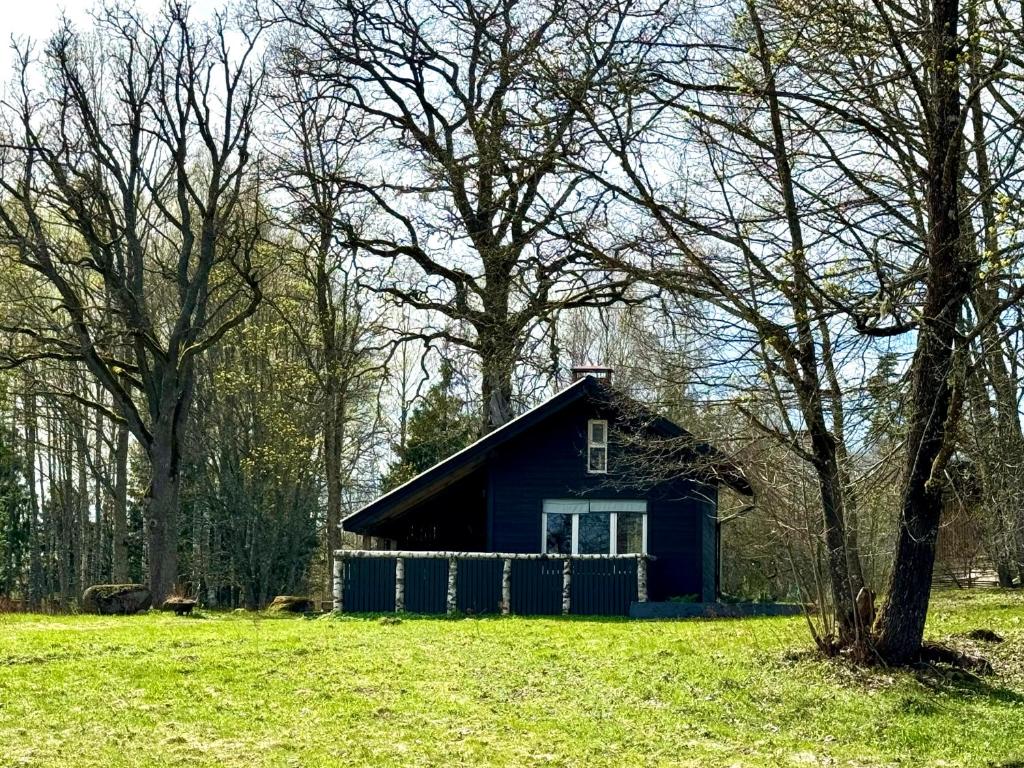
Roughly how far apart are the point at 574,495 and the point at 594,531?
86cm

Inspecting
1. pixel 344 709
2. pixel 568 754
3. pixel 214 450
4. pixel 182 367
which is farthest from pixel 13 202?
pixel 568 754

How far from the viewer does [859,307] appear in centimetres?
1111

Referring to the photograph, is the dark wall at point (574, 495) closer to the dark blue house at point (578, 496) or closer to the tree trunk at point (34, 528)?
the dark blue house at point (578, 496)

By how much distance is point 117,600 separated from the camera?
2389cm

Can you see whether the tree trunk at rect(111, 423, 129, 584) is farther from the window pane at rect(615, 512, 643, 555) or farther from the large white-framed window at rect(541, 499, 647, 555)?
the window pane at rect(615, 512, 643, 555)

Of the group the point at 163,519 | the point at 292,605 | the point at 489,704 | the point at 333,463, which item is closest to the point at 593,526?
the point at 292,605

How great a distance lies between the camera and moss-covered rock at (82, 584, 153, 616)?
23.8 m

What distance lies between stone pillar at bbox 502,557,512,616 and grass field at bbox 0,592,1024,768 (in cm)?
667

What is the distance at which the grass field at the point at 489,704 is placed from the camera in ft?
30.7

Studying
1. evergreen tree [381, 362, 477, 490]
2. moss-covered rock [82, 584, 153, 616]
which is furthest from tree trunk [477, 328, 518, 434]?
moss-covered rock [82, 584, 153, 616]

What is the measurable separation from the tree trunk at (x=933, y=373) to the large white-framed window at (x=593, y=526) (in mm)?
13733

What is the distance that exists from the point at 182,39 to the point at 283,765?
23.4 m

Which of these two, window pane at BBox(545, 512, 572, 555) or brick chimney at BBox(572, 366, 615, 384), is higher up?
brick chimney at BBox(572, 366, 615, 384)

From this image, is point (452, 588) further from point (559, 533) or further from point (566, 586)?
point (559, 533)
